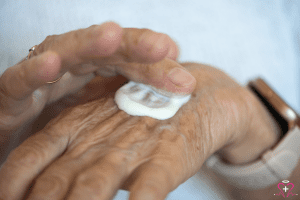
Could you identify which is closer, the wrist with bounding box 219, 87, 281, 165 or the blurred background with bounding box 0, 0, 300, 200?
the wrist with bounding box 219, 87, 281, 165

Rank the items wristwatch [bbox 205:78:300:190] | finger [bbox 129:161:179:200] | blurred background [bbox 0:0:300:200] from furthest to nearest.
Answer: blurred background [bbox 0:0:300:200], wristwatch [bbox 205:78:300:190], finger [bbox 129:161:179:200]

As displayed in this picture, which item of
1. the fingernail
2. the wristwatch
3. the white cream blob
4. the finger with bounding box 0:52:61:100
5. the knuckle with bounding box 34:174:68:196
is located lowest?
the wristwatch

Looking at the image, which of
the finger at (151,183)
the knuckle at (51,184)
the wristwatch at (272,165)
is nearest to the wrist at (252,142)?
the wristwatch at (272,165)

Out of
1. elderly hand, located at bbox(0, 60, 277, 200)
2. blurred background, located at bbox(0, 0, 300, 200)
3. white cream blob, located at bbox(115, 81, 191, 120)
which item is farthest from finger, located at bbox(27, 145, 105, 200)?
blurred background, located at bbox(0, 0, 300, 200)

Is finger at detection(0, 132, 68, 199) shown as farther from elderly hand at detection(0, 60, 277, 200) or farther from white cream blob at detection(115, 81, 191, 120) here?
white cream blob at detection(115, 81, 191, 120)

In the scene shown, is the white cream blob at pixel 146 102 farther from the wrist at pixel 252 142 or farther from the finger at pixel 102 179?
the wrist at pixel 252 142

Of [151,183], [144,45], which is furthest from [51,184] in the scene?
[144,45]

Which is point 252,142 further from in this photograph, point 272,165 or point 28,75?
point 28,75

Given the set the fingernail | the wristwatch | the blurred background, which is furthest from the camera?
the blurred background
